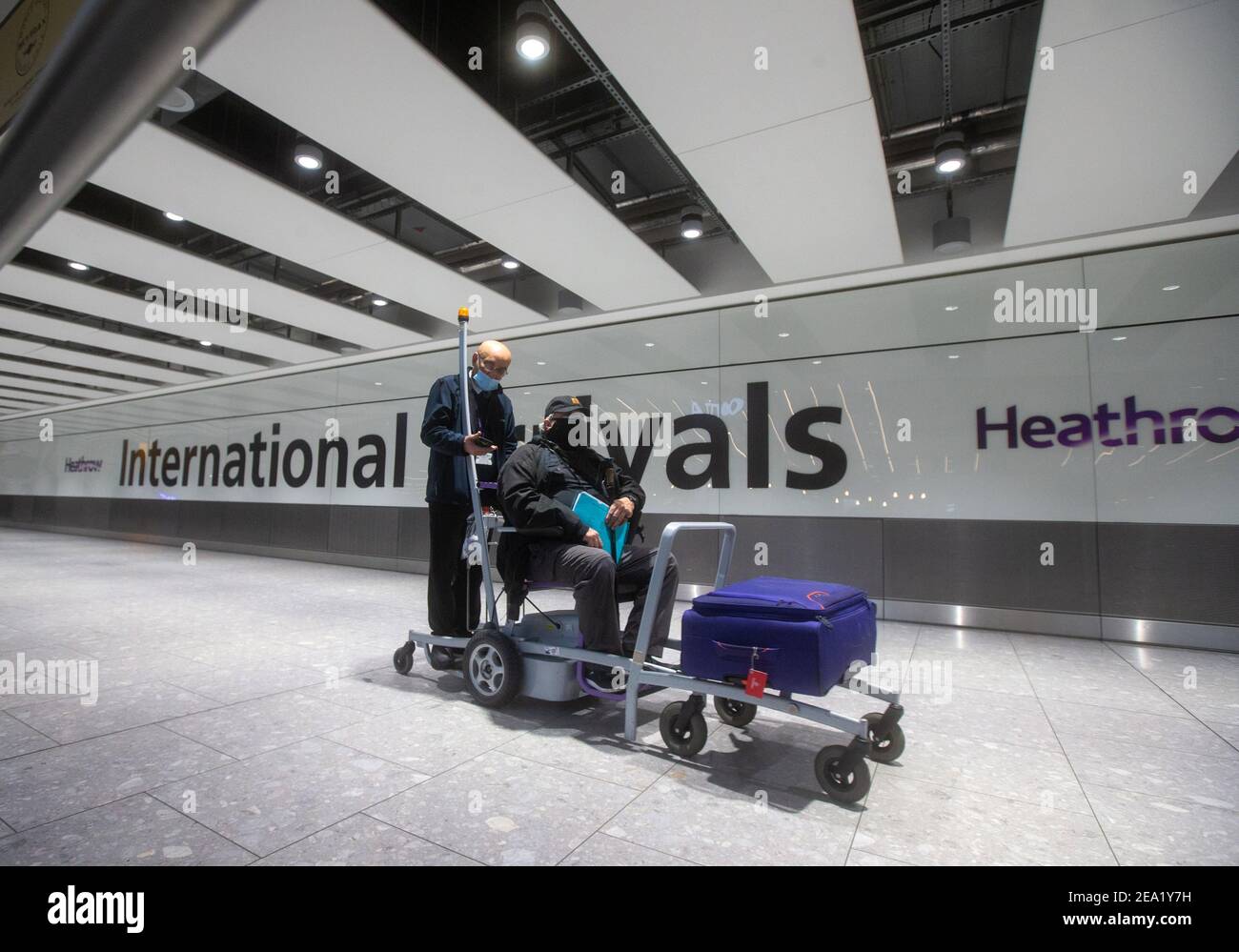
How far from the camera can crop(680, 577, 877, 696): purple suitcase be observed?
1.88 meters

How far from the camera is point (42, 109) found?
1.38m

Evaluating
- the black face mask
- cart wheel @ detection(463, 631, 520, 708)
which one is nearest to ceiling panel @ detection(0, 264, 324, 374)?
the black face mask

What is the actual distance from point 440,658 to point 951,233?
5.16 m

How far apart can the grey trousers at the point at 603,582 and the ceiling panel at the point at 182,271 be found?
5457 mm

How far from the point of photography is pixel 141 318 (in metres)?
7.49

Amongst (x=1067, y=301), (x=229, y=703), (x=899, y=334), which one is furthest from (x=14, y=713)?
(x=1067, y=301)

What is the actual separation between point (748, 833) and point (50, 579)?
8305mm

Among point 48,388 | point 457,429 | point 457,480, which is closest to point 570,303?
point 457,429

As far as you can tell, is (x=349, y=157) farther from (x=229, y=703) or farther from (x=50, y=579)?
(x=50, y=579)

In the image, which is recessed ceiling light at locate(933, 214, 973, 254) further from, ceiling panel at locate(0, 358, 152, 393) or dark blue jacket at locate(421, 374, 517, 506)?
ceiling panel at locate(0, 358, 152, 393)

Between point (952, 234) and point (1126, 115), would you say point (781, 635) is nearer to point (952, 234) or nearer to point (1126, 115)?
point (1126, 115)

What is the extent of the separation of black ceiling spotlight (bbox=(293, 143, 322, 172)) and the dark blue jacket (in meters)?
2.58

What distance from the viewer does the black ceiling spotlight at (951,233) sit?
16.3 feet

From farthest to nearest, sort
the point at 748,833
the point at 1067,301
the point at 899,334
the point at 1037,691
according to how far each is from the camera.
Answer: the point at 899,334 → the point at 1067,301 → the point at 1037,691 → the point at 748,833
